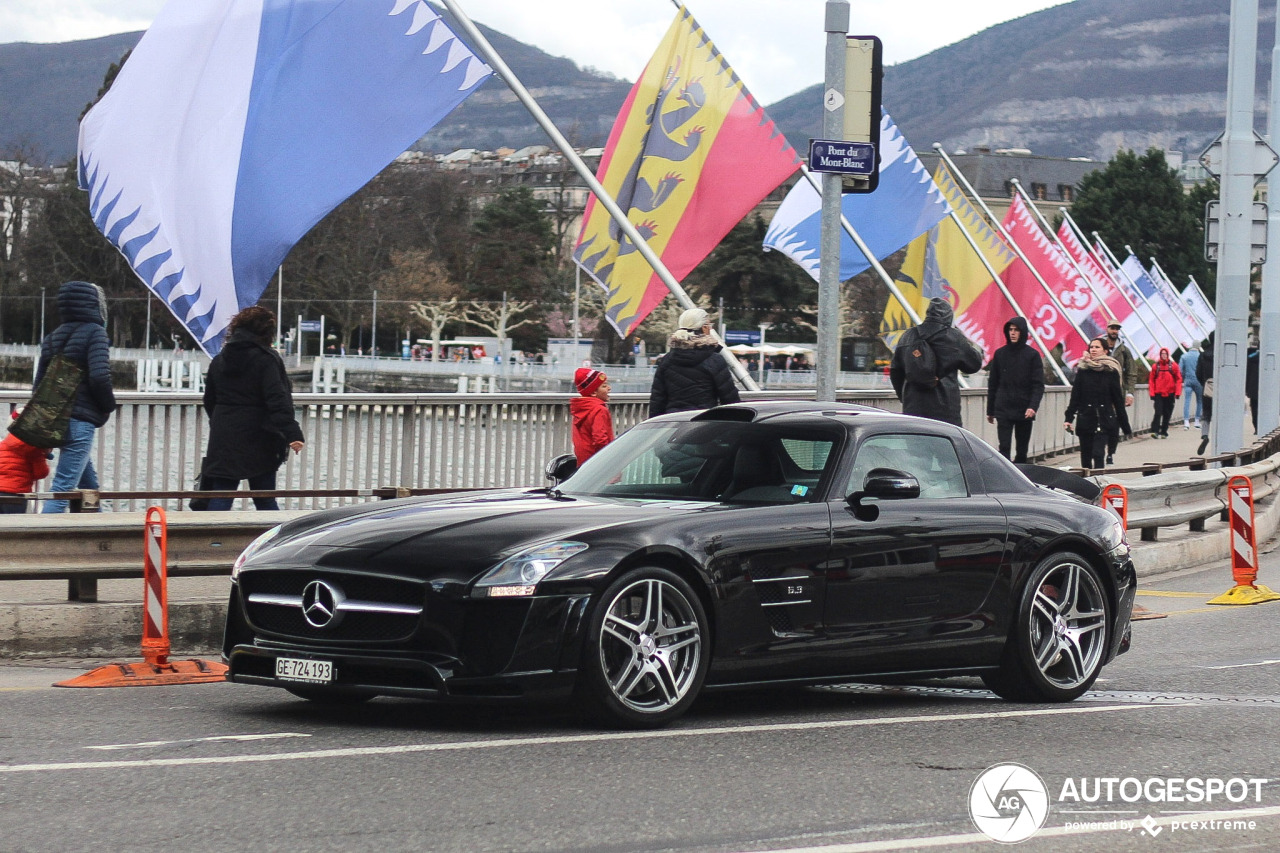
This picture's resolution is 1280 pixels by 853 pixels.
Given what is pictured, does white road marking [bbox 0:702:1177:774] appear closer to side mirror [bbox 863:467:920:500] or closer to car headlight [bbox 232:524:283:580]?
side mirror [bbox 863:467:920:500]

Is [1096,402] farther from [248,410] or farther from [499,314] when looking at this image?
[499,314]

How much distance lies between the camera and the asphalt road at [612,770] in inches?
217

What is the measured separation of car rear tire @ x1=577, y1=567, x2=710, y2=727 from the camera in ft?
23.7

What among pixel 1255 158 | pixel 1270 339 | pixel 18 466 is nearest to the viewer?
pixel 18 466

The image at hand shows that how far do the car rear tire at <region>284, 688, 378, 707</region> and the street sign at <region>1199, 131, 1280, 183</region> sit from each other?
17.3 m

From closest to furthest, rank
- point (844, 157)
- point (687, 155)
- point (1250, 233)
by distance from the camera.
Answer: point (844, 157) < point (687, 155) < point (1250, 233)

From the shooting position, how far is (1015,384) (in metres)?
19.2

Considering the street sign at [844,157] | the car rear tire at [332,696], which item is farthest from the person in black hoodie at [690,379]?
the car rear tire at [332,696]

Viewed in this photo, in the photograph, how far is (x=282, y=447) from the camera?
1196 cm

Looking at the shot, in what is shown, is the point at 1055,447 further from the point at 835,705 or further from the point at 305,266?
the point at 305,266

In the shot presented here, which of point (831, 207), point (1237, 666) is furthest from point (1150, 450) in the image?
point (1237, 666)

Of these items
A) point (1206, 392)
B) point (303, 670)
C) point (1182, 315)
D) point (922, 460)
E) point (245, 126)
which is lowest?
point (303, 670)

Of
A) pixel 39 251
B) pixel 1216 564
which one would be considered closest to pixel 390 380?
pixel 39 251

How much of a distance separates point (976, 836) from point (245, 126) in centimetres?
1016
